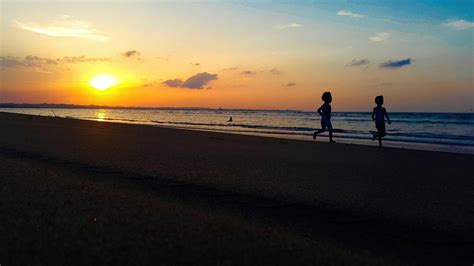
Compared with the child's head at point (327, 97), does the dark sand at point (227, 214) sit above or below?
below

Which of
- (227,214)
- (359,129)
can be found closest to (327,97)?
(227,214)

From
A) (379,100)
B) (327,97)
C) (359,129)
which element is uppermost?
(327,97)

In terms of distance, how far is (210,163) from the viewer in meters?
7.94

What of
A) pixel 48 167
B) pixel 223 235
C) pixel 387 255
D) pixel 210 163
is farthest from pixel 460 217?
pixel 48 167

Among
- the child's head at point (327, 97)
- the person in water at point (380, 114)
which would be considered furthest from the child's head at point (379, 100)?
the child's head at point (327, 97)

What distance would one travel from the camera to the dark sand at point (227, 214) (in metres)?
2.86

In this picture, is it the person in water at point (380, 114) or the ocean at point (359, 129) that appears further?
the ocean at point (359, 129)

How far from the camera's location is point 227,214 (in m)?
4.09

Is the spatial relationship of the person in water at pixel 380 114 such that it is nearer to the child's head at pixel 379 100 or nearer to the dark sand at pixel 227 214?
the child's head at pixel 379 100

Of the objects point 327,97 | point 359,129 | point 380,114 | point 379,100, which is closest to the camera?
point 379,100

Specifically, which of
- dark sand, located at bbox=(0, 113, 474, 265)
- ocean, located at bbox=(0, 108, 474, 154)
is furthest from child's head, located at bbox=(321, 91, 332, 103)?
dark sand, located at bbox=(0, 113, 474, 265)

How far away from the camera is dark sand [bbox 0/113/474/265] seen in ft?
9.39

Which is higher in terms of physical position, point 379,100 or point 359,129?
point 379,100

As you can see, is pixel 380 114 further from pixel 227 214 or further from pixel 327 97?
pixel 227 214
